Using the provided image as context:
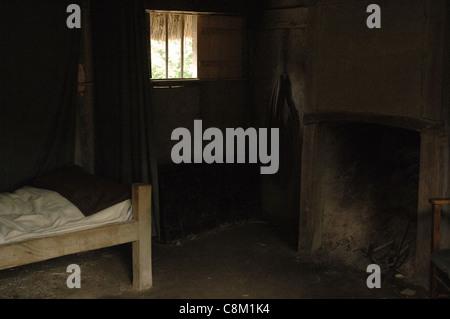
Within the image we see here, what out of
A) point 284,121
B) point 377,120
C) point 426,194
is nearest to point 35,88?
point 284,121

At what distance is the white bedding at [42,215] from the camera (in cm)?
437

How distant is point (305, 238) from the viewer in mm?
5848

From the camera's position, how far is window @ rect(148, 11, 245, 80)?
634cm

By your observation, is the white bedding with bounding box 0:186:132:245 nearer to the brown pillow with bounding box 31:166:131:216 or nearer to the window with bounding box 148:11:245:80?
the brown pillow with bounding box 31:166:131:216

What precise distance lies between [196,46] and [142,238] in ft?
8.38

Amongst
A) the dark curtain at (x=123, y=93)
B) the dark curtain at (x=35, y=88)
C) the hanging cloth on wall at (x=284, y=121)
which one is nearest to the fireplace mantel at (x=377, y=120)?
the hanging cloth on wall at (x=284, y=121)

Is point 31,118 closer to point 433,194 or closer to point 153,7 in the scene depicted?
point 153,7

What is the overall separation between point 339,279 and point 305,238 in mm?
760

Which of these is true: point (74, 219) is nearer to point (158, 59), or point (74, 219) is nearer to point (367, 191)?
point (158, 59)

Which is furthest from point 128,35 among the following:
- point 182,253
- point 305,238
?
point 305,238

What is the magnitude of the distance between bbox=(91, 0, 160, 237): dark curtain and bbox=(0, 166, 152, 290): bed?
0.60 meters

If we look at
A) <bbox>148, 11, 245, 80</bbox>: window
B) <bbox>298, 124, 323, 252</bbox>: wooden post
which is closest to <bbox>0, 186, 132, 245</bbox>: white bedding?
<bbox>298, 124, 323, 252</bbox>: wooden post

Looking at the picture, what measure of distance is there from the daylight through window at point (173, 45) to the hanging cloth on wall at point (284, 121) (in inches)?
36.1
